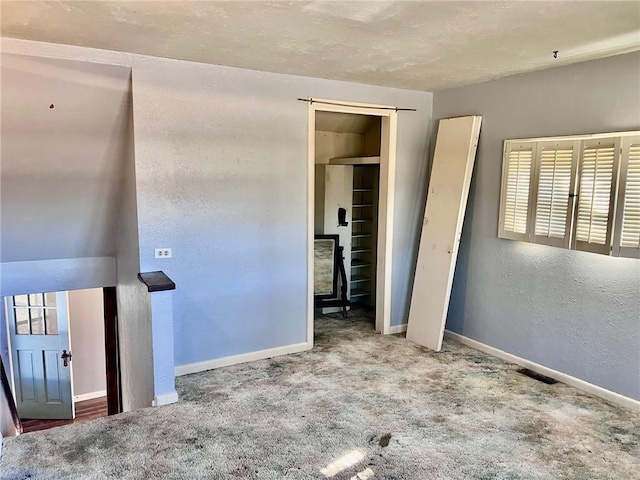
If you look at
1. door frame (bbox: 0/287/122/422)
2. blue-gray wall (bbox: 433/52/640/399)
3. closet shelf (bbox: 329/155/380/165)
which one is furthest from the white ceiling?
door frame (bbox: 0/287/122/422)

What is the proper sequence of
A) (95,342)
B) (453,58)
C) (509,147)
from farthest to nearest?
(95,342)
(509,147)
(453,58)

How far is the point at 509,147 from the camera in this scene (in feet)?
13.2

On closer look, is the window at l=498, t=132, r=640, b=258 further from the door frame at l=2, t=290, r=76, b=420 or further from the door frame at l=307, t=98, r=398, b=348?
the door frame at l=2, t=290, r=76, b=420

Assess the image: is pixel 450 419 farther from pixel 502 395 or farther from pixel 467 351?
pixel 467 351

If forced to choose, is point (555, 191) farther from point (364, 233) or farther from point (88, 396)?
point (88, 396)

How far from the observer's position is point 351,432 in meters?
2.96

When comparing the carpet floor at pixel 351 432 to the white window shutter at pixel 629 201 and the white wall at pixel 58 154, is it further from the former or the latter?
the white wall at pixel 58 154

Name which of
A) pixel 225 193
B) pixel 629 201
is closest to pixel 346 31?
pixel 225 193

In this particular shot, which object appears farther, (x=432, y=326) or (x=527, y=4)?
(x=432, y=326)

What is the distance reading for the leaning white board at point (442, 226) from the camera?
4.33 metres

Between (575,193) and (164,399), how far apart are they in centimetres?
341

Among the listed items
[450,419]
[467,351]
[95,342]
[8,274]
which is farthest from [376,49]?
[95,342]

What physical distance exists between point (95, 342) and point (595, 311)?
6.80m

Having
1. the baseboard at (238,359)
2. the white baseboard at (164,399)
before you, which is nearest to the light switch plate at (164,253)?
the baseboard at (238,359)
